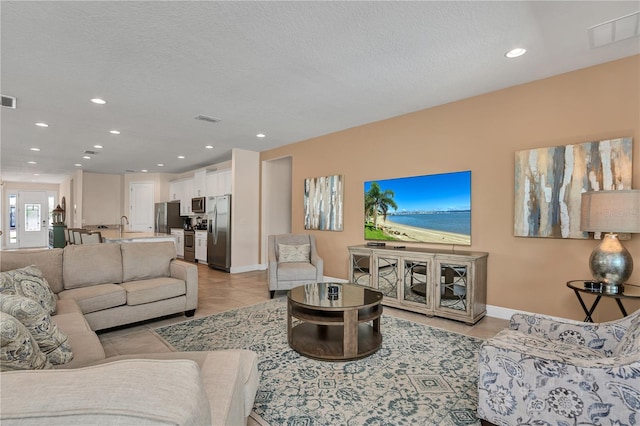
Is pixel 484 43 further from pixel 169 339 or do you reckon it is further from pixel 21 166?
pixel 21 166

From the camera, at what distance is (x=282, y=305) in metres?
4.20

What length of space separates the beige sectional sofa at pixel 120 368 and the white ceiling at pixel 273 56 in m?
1.88

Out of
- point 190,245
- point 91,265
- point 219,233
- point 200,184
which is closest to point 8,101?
point 91,265

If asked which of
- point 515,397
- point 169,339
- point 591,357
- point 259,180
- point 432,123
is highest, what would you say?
point 432,123

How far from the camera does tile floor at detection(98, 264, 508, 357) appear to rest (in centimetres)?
292

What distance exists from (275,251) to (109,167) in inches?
265

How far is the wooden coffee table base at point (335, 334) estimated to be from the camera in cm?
259

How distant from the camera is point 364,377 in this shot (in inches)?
92.0

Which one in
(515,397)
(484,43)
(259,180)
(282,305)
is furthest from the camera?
(259,180)

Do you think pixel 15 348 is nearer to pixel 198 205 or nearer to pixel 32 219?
pixel 198 205

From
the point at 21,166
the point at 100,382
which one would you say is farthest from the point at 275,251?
the point at 21,166

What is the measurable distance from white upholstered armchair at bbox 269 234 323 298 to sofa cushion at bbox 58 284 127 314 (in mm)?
1857

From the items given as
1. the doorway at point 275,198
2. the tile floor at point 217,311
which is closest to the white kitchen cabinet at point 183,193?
the doorway at point 275,198

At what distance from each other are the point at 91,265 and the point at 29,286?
1007mm
